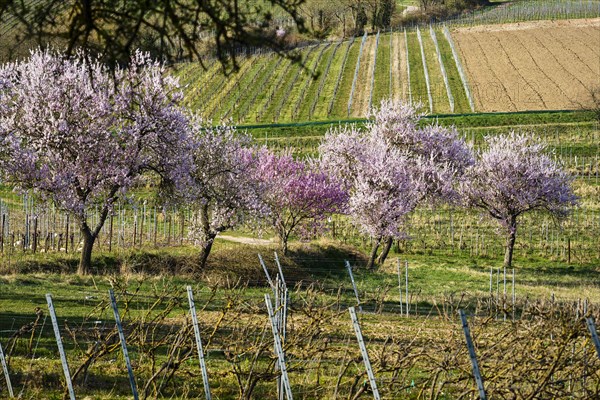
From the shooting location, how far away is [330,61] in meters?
97.4

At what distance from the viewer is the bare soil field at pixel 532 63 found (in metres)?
78.7

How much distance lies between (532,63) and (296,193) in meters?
58.8

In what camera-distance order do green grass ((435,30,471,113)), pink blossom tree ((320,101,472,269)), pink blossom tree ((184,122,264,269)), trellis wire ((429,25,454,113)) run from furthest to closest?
trellis wire ((429,25,454,113))
green grass ((435,30,471,113))
pink blossom tree ((320,101,472,269))
pink blossom tree ((184,122,264,269))

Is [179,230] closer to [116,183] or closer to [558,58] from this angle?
[116,183]

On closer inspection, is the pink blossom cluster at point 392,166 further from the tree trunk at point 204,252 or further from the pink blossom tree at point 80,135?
the pink blossom tree at point 80,135

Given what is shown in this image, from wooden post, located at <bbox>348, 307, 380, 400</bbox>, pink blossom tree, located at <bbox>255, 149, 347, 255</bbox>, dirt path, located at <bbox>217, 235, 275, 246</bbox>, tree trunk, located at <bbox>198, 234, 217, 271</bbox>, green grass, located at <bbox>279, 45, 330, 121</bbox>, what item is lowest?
dirt path, located at <bbox>217, 235, 275, 246</bbox>

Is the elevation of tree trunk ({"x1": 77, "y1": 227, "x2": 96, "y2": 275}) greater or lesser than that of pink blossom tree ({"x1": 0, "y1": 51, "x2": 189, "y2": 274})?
lesser

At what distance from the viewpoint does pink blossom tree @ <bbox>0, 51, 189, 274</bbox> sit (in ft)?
93.5

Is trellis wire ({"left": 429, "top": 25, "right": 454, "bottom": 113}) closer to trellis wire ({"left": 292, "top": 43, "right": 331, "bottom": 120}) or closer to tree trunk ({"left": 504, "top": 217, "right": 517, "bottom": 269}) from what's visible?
trellis wire ({"left": 292, "top": 43, "right": 331, "bottom": 120})

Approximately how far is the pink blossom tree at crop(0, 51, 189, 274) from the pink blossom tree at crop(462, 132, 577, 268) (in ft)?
62.3

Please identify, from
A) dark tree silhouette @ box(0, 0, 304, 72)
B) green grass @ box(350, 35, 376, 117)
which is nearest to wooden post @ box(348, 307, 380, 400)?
dark tree silhouette @ box(0, 0, 304, 72)

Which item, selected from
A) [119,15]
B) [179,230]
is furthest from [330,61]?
[119,15]

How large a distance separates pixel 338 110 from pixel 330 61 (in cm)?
1965

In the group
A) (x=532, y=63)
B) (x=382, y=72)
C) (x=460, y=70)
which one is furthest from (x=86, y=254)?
(x=532, y=63)
